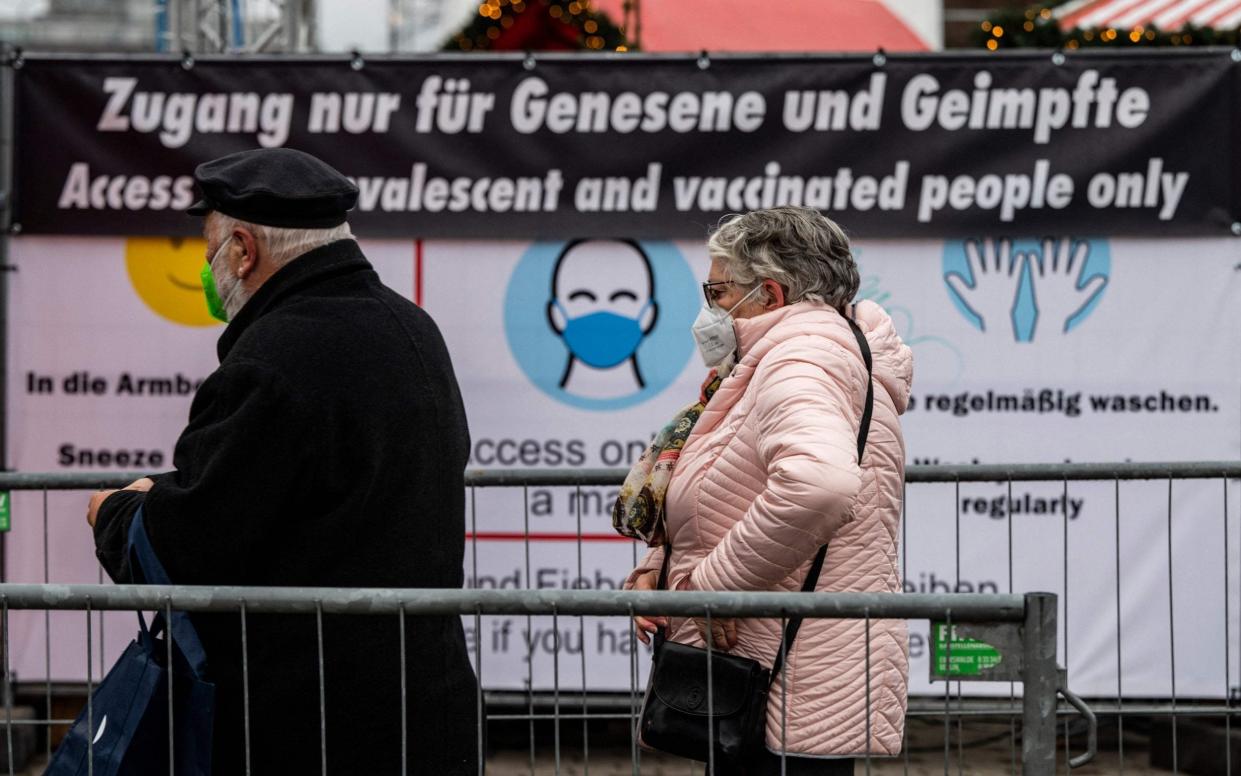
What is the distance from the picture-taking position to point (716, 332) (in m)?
3.49

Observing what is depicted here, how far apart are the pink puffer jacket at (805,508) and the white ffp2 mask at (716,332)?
64mm

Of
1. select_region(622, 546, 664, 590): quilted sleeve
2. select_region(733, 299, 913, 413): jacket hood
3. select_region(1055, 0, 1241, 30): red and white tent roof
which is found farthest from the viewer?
select_region(1055, 0, 1241, 30): red and white tent roof

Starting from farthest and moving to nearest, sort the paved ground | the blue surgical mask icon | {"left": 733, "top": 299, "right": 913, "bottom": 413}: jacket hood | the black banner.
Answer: the blue surgical mask icon < the black banner < the paved ground < {"left": 733, "top": 299, "right": 913, "bottom": 413}: jacket hood

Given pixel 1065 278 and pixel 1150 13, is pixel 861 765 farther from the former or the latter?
pixel 1150 13

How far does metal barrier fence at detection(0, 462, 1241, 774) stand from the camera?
463 centimetres

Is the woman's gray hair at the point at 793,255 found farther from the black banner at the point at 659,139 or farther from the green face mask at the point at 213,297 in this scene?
the black banner at the point at 659,139

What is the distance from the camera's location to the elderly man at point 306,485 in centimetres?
286

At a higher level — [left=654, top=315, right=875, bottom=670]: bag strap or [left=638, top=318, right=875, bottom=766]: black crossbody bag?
[left=654, top=315, right=875, bottom=670]: bag strap

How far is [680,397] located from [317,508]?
3.65 metres

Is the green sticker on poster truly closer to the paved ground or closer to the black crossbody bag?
the black crossbody bag

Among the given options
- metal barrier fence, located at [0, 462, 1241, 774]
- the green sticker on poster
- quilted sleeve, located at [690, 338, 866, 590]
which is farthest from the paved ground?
the green sticker on poster

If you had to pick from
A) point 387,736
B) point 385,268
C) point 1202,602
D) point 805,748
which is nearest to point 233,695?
point 387,736

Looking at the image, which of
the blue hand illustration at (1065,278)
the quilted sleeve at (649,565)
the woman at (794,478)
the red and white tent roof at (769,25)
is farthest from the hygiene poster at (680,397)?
the red and white tent roof at (769,25)

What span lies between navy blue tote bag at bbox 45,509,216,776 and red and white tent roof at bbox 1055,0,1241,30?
Answer: 7.92 metres
